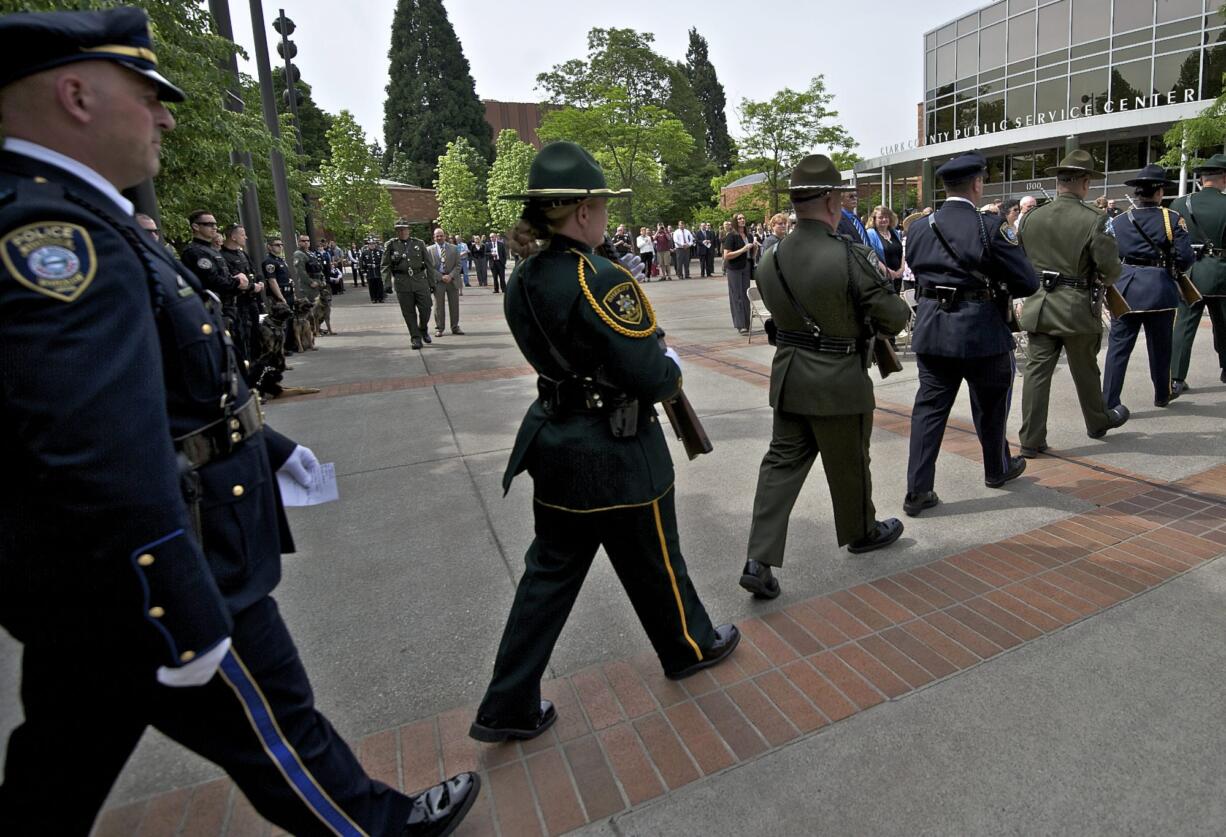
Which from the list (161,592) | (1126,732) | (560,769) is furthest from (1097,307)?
(161,592)

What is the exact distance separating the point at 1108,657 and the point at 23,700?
11.0 feet

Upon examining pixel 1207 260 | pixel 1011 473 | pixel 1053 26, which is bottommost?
pixel 1011 473

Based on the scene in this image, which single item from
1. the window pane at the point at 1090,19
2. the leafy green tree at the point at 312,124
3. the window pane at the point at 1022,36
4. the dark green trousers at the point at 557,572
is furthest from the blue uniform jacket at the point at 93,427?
the leafy green tree at the point at 312,124

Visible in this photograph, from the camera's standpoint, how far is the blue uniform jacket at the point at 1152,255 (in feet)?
19.4

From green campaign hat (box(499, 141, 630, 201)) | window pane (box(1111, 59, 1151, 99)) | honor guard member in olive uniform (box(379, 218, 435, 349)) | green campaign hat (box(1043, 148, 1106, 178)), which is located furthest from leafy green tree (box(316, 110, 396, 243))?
green campaign hat (box(499, 141, 630, 201))

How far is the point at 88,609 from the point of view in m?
1.44

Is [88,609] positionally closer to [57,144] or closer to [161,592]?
[161,592]

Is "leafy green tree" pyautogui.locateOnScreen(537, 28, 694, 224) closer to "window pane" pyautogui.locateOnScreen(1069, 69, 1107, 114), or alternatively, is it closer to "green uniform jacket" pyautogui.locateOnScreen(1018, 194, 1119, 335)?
"window pane" pyautogui.locateOnScreen(1069, 69, 1107, 114)

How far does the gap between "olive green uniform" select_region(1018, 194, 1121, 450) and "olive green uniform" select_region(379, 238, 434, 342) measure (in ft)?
29.3

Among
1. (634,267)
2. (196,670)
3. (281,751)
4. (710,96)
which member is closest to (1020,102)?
(634,267)

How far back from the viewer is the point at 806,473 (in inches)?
144

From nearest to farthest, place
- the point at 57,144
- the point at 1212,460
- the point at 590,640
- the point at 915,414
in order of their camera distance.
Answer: the point at 57,144 < the point at 590,640 < the point at 915,414 < the point at 1212,460

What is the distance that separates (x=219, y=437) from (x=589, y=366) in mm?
1073

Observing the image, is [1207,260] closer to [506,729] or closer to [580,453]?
[580,453]
